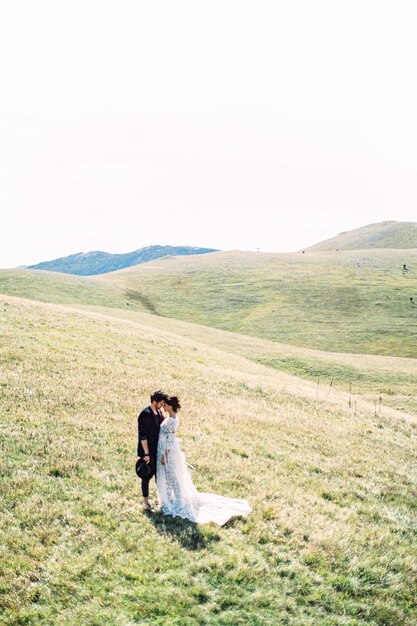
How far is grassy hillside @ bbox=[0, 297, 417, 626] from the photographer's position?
28.5ft

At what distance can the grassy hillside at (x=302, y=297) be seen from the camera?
77125 mm

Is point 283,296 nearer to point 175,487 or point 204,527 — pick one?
point 175,487

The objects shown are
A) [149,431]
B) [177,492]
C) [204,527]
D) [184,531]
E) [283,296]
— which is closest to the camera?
[184,531]

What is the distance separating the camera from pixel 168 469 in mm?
12055

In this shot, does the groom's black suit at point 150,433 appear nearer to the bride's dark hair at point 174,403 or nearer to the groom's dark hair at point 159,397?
the groom's dark hair at point 159,397

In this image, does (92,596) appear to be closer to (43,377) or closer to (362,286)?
(43,377)

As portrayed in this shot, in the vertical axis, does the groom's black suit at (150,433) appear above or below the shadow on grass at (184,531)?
above

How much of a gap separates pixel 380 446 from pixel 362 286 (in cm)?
8771

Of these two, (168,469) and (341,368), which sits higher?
(168,469)

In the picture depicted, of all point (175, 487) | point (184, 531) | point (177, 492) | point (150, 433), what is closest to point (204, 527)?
point (184, 531)

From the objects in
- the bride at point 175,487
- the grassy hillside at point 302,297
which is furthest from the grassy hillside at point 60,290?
the bride at point 175,487

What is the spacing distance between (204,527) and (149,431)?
9.12ft

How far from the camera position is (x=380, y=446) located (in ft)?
68.6

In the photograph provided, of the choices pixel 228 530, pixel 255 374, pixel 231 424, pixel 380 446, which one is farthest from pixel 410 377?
pixel 228 530
